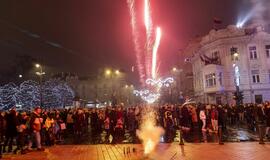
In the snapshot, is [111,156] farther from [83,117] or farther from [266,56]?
[266,56]

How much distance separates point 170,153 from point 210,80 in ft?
132

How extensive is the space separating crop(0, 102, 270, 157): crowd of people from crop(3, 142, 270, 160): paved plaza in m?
1.45

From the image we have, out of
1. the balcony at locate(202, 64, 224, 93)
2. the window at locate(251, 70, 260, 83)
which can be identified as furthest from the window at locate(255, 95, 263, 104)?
the balcony at locate(202, 64, 224, 93)

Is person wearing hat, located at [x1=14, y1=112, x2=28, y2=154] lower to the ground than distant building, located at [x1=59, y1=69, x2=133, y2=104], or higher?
lower

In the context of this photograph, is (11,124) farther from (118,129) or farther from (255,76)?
(255,76)

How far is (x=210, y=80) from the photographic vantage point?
53.0 m

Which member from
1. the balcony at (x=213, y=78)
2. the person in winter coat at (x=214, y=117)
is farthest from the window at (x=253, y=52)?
the person in winter coat at (x=214, y=117)

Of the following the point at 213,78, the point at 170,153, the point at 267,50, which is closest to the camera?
the point at 170,153

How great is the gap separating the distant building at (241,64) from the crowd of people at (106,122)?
19.2m

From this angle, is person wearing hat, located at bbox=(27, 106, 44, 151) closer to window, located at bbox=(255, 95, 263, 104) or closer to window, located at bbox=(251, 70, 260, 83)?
window, located at bbox=(255, 95, 263, 104)

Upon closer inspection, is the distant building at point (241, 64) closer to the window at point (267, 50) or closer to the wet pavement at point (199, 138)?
the window at point (267, 50)

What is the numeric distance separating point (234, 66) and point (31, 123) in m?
36.3

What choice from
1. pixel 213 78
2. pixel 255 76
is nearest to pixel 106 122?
pixel 213 78

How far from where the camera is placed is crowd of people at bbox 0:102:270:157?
1641cm
